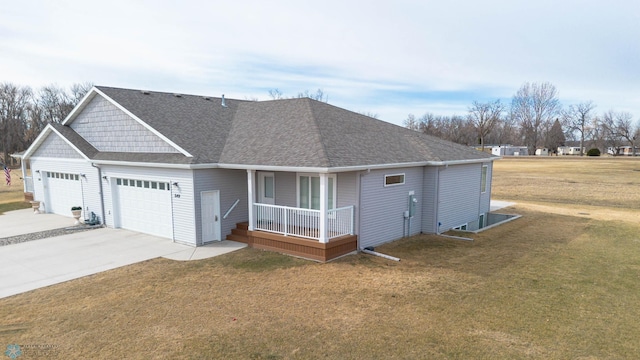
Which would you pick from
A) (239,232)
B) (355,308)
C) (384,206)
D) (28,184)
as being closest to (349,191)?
A: (384,206)

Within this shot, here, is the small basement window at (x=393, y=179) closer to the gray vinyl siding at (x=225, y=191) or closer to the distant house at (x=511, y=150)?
the gray vinyl siding at (x=225, y=191)

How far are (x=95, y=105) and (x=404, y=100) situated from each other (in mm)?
59926

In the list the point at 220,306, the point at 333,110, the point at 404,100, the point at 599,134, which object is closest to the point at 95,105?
the point at 333,110

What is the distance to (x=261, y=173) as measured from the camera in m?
14.3

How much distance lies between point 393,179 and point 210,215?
667cm

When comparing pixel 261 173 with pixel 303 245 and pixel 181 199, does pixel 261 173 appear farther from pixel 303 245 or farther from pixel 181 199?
pixel 303 245

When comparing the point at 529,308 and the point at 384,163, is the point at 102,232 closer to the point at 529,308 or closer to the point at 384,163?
the point at 384,163

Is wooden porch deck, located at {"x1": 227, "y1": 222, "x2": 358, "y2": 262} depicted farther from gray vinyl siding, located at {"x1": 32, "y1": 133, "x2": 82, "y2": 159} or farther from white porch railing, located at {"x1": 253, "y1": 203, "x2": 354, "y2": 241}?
gray vinyl siding, located at {"x1": 32, "y1": 133, "x2": 82, "y2": 159}

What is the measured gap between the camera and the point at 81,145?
16.2m

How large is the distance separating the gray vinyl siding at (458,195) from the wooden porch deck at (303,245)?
16.7 ft

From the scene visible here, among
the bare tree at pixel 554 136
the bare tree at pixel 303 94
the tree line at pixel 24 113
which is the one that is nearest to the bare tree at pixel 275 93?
the bare tree at pixel 303 94

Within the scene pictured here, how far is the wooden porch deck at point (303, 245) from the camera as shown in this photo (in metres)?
10.8

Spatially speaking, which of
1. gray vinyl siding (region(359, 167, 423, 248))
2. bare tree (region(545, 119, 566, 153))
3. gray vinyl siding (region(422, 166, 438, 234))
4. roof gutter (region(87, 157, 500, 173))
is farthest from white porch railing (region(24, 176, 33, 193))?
bare tree (region(545, 119, 566, 153))

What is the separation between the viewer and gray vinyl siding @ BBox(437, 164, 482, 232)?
1471 centimetres
